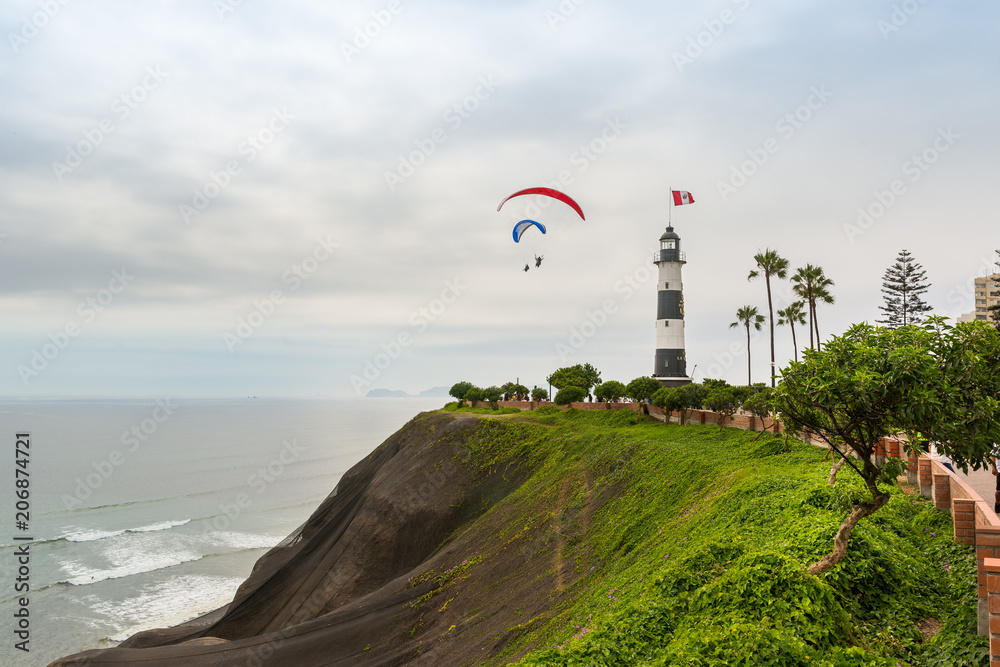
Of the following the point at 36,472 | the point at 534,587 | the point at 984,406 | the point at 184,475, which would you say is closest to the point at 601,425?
the point at 534,587

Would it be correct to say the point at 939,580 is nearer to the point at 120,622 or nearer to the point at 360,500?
the point at 360,500

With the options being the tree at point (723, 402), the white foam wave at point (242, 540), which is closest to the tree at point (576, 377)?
the tree at point (723, 402)

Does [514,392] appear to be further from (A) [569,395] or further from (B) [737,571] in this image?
(B) [737,571]

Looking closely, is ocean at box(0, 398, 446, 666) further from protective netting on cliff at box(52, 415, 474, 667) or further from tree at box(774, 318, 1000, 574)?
tree at box(774, 318, 1000, 574)

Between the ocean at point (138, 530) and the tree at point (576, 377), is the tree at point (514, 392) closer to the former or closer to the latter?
the tree at point (576, 377)

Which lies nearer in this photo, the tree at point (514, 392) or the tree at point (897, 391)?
the tree at point (897, 391)

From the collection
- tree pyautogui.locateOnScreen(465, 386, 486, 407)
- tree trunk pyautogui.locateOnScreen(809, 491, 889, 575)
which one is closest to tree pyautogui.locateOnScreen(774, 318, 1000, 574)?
tree trunk pyautogui.locateOnScreen(809, 491, 889, 575)
